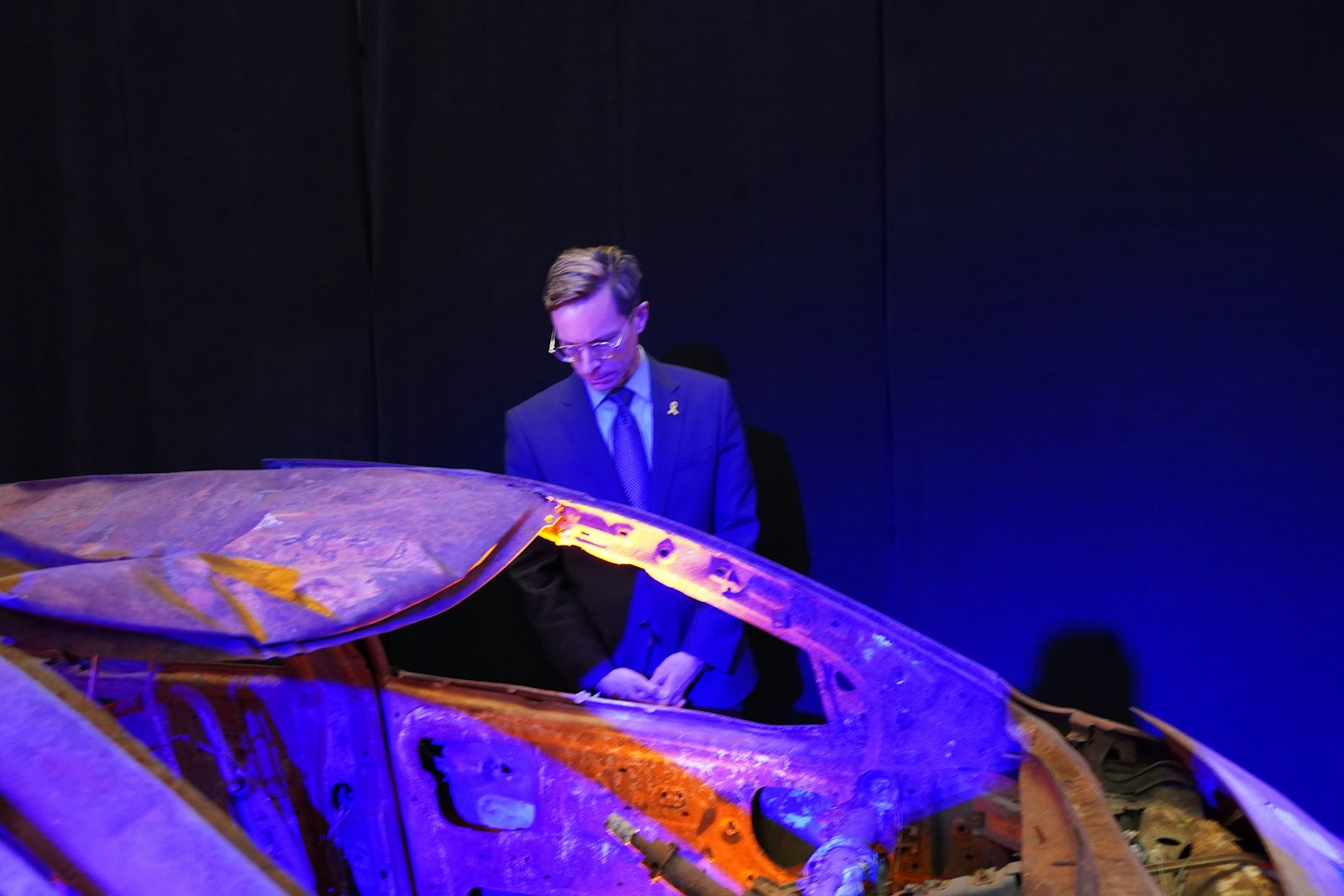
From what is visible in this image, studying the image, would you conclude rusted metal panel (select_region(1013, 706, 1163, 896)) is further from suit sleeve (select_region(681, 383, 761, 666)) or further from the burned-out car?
suit sleeve (select_region(681, 383, 761, 666))

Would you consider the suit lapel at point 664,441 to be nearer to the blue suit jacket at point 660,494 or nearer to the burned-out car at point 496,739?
the blue suit jacket at point 660,494

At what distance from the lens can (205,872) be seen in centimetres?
107

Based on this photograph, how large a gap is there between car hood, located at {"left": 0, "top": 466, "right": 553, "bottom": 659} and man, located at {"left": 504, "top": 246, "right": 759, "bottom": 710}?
435 millimetres

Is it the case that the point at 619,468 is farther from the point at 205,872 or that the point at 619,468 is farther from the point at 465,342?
the point at 205,872

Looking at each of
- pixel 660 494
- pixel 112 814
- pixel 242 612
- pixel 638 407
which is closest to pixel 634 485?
pixel 660 494

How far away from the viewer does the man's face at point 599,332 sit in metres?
2.16

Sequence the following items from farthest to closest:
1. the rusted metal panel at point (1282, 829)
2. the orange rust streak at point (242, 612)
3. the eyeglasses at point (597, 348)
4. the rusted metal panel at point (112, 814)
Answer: the eyeglasses at point (597, 348)
the rusted metal panel at point (1282, 829)
the orange rust streak at point (242, 612)
the rusted metal panel at point (112, 814)

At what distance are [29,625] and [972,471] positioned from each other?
8.10 feet

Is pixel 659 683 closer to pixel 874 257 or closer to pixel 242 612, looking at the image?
pixel 242 612

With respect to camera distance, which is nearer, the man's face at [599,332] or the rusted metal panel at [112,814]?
the rusted metal panel at [112,814]

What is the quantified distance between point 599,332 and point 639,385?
0.20 metres

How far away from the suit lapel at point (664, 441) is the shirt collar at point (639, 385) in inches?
0.6

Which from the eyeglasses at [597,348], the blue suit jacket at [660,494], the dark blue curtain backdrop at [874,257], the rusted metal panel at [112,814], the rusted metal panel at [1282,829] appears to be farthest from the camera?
the dark blue curtain backdrop at [874,257]

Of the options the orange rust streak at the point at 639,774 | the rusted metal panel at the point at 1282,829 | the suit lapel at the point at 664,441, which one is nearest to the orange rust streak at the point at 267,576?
the orange rust streak at the point at 639,774
